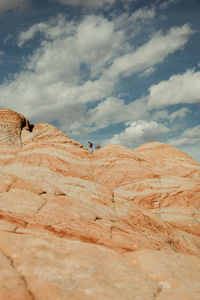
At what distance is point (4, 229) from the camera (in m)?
8.88

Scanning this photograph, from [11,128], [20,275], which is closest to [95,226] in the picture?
[20,275]

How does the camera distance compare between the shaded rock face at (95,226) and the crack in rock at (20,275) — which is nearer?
the crack in rock at (20,275)

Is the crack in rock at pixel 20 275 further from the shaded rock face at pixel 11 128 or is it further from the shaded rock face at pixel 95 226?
the shaded rock face at pixel 11 128

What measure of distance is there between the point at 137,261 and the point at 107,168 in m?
16.5

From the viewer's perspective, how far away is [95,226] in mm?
11578

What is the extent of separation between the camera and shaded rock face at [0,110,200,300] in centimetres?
603

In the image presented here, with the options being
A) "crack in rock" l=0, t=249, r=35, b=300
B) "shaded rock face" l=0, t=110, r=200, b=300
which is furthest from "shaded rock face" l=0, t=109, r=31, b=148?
"crack in rock" l=0, t=249, r=35, b=300

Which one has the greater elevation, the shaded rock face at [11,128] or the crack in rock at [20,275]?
the shaded rock face at [11,128]

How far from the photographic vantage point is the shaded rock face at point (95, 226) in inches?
237

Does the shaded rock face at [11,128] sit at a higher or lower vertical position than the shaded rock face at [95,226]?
higher

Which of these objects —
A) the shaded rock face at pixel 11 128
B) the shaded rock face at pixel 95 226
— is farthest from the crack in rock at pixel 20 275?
the shaded rock face at pixel 11 128

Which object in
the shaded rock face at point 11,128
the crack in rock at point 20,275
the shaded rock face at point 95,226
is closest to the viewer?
the crack in rock at point 20,275

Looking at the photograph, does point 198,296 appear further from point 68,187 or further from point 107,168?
point 107,168

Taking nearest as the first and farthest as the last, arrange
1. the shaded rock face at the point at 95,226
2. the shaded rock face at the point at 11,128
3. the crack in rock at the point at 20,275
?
the crack in rock at the point at 20,275, the shaded rock face at the point at 95,226, the shaded rock face at the point at 11,128
